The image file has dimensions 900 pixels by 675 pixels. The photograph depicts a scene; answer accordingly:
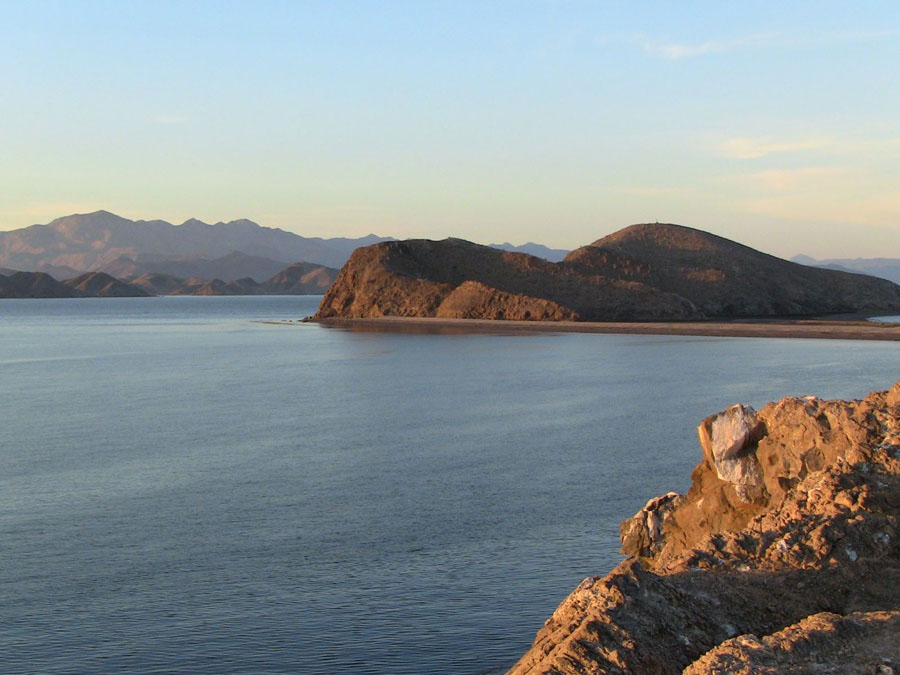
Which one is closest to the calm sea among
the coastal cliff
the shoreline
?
the coastal cliff

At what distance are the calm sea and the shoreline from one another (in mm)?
34775

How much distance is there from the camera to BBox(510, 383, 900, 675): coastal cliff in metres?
7.68

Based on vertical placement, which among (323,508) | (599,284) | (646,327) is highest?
(599,284)

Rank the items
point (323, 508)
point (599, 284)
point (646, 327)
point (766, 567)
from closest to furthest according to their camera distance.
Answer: point (766, 567)
point (323, 508)
point (646, 327)
point (599, 284)

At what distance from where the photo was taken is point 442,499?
67.8 ft

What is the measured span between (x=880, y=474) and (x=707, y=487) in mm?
2948

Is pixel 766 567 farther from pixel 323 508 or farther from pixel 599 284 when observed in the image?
pixel 599 284

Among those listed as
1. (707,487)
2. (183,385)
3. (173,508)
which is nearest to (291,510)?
(173,508)

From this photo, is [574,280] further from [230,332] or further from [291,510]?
[291,510]

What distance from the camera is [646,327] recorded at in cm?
10019

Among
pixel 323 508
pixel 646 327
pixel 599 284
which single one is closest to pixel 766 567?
pixel 323 508

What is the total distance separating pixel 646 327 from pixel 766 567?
91.8 m

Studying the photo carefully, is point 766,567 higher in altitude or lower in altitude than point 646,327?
A: lower

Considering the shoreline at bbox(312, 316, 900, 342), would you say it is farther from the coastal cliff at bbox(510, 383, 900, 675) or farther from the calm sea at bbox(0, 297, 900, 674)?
the coastal cliff at bbox(510, 383, 900, 675)
